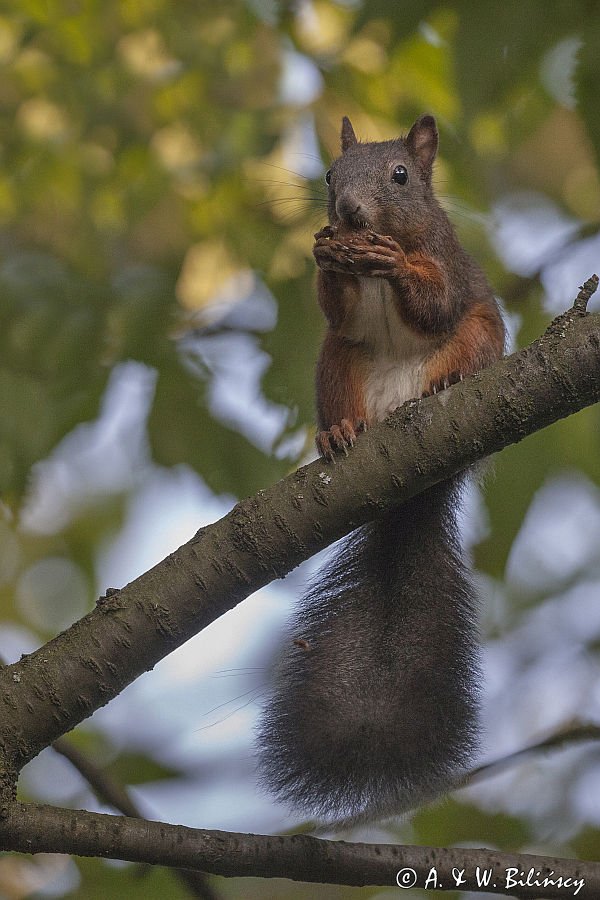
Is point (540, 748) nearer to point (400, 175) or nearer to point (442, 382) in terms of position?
point (442, 382)

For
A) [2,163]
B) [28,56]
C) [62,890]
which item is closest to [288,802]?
[62,890]

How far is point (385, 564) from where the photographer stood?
292 centimetres

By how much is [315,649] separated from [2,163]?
2.83 metres

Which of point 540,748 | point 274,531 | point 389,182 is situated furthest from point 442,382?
point 274,531

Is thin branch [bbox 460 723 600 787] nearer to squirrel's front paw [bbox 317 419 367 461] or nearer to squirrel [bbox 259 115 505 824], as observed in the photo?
squirrel [bbox 259 115 505 824]

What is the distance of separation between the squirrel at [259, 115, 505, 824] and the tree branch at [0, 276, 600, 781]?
0.13m

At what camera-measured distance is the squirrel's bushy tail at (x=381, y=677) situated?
Answer: 2322mm

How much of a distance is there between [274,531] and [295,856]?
0.59 m

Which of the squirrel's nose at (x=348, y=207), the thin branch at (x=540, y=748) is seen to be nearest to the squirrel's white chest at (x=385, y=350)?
the squirrel's nose at (x=348, y=207)

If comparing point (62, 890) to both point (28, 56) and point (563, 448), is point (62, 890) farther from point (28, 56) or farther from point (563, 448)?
point (28, 56)

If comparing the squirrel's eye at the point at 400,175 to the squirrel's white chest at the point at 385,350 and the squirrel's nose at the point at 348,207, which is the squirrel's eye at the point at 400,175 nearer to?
the squirrel's nose at the point at 348,207

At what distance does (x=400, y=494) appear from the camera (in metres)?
2.04

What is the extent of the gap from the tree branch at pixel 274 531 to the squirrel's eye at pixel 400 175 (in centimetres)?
143

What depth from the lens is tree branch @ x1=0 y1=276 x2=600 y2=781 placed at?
1973 mm
